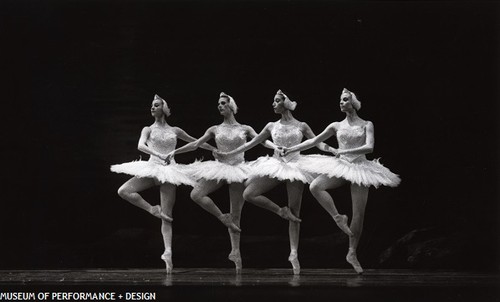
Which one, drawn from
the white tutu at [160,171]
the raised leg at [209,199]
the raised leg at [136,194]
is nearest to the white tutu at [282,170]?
the raised leg at [209,199]

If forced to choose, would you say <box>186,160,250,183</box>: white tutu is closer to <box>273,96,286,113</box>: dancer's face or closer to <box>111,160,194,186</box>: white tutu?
<box>111,160,194,186</box>: white tutu

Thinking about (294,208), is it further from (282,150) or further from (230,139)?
(230,139)

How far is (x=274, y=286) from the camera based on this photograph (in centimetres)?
715

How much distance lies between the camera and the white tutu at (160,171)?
8641 millimetres

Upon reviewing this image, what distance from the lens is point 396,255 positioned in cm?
970

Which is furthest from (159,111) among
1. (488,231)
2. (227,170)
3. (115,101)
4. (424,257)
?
(488,231)

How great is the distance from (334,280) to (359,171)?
44.0 inches

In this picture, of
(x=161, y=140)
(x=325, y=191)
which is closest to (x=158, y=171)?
(x=161, y=140)

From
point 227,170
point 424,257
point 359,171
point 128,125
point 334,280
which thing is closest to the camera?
point 334,280

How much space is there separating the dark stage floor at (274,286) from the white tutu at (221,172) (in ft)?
3.34

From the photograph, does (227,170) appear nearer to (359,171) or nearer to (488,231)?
(359,171)

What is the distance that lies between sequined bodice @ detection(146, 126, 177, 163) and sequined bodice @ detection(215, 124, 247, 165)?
494mm

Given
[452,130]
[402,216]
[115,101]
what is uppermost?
[115,101]

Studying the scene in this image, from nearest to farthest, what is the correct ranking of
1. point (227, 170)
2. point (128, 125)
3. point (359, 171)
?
point (359, 171), point (227, 170), point (128, 125)
